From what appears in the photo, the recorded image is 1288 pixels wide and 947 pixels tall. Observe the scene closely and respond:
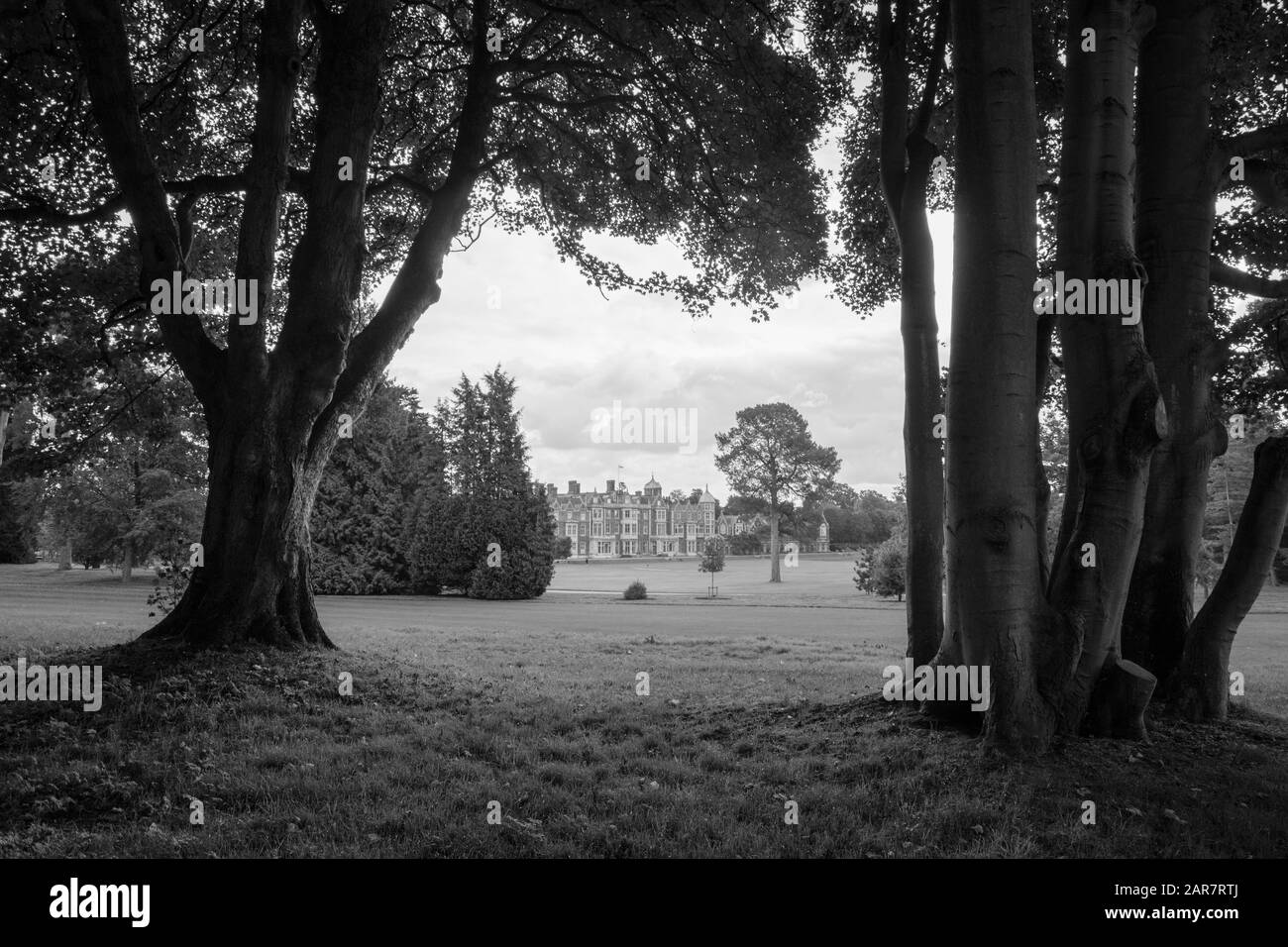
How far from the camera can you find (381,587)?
1271 inches

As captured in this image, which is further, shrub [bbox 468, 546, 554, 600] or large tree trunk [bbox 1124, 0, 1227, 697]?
shrub [bbox 468, 546, 554, 600]

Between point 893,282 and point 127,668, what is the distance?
10.7m

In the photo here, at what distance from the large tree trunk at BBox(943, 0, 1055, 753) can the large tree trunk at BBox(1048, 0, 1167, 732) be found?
0.43m

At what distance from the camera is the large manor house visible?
109m

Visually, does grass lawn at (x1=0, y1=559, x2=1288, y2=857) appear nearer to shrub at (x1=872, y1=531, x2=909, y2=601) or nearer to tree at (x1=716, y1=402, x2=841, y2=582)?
shrub at (x1=872, y1=531, x2=909, y2=601)

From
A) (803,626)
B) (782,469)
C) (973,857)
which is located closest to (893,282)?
(973,857)

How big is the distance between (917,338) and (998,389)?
1862mm

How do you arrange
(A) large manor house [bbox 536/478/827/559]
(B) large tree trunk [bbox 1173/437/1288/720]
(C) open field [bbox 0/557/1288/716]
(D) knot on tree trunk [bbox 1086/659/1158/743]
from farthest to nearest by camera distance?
(A) large manor house [bbox 536/478/827/559], (C) open field [bbox 0/557/1288/716], (B) large tree trunk [bbox 1173/437/1288/720], (D) knot on tree trunk [bbox 1086/659/1158/743]

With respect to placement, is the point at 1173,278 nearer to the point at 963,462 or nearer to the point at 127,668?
the point at 963,462

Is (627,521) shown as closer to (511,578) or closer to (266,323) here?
(511,578)

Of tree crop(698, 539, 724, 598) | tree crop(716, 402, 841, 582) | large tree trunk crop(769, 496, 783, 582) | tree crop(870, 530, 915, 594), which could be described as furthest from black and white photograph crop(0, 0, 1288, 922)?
tree crop(716, 402, 841, 582)

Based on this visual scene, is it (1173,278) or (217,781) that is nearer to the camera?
(217,781)

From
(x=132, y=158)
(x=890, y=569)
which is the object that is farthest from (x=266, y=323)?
(x=890, y=569)

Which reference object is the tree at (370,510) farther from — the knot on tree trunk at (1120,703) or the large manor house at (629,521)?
the large manor house at (629,521)
